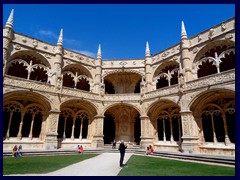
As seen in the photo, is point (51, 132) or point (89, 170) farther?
point (51, 132)

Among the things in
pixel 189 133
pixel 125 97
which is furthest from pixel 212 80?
pixel 125 97

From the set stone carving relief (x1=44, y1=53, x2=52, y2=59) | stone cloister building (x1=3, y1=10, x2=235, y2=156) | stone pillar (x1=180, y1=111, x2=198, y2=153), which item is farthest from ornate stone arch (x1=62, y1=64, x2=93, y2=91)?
stone pillar (x1=180, y1=111, x2=198, y2=153)

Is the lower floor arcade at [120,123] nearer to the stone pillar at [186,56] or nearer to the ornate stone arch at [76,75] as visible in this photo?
the stone pillar at [186,56]

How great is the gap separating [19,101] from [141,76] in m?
13.8

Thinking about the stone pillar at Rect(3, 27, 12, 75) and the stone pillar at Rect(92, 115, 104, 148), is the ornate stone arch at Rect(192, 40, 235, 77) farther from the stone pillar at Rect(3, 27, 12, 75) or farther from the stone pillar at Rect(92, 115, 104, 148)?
the stone pillar at Rect(3, 27, 12, 75)

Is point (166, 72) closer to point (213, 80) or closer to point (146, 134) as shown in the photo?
point (213, 80)

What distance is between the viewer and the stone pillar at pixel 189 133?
48.5ft

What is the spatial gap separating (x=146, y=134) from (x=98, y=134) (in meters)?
5.26

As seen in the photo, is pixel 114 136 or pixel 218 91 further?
pixel 114 136

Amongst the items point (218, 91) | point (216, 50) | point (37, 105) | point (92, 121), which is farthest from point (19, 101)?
point (216, 50)

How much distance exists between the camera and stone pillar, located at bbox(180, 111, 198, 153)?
48.5 ft

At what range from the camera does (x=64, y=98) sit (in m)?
18.1

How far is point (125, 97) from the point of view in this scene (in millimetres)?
20547
